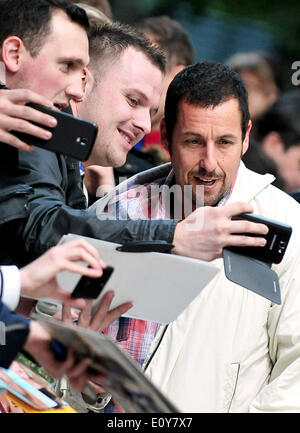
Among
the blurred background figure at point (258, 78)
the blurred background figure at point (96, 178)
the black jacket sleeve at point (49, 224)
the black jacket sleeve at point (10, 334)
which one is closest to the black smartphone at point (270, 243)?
the black jacket sleeve at point (49, 224)

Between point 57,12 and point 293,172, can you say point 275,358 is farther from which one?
point 293,172

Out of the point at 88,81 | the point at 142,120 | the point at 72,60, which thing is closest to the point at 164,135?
the point at 142,120

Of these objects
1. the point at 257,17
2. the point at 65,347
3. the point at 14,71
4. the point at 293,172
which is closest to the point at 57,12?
the point at 14,71

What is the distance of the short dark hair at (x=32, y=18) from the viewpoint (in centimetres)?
382

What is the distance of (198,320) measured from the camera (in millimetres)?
4152

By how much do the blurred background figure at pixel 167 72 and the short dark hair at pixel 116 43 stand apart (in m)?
0.71

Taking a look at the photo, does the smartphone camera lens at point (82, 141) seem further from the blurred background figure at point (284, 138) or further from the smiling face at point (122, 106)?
the blurred background figure at point (284, 138)

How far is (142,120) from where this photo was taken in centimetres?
482

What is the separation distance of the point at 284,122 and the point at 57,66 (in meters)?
3.78

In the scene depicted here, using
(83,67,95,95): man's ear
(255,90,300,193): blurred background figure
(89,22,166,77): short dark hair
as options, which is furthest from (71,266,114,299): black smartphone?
(255,90,300,193): blurred background figure

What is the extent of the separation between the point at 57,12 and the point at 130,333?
1.28 m

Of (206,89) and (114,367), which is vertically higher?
(206,89)

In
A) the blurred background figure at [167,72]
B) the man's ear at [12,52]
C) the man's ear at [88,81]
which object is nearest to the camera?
the man's ear at [12,52]

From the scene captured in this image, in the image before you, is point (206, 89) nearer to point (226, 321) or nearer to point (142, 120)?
point (142, 120)
